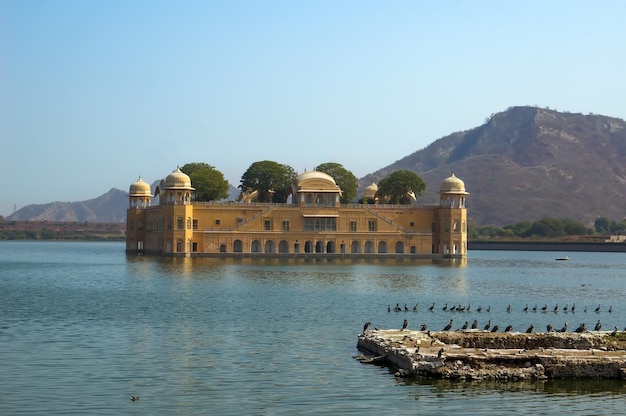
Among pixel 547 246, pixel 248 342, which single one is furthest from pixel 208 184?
pixel 248 342

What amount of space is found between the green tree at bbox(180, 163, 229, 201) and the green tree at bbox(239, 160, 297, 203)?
2.57 m

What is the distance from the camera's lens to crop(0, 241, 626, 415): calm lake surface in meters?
21.9

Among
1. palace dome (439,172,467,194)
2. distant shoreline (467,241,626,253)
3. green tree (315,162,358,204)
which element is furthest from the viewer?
distant shoreline (467,241,626,253)

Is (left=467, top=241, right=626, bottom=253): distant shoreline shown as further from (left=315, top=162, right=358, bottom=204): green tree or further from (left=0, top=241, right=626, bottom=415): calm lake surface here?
(left=0, top=241, right=626, bottom=415): calm lake surface

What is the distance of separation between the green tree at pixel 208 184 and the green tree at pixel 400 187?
55.6 feet

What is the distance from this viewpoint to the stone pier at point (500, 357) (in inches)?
958

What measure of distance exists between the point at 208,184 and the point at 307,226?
13945 millimetres

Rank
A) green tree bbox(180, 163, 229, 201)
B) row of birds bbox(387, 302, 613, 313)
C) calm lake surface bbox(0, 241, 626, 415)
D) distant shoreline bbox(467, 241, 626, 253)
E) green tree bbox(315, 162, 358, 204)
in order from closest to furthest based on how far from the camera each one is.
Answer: calm lake surface bbox(0, 241, 626, 415)
row of birds bbox(387, 302, 613, 313)
green tree bbox(180, 163, 229, 201)
green tree bbox(315, 162, 358, 204)
distant shoreline bbox(467, 241, 626, 253)

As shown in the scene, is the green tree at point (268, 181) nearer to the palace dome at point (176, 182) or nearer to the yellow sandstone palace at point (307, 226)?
the yellow sandstone palace at point (307, 226)

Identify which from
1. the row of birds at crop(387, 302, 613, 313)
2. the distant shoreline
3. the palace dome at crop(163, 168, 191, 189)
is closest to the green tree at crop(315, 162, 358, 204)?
the palace dome at crop(163, 168, 191, 189)

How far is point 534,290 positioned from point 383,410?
38.5 metres

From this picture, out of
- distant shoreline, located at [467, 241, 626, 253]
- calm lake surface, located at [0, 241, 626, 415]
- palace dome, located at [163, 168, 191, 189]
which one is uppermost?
palace dome, located at [163, 168, 191, 189]

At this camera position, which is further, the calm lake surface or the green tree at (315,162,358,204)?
the green tree at (315,162,358,204)

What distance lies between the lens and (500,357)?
2494 centimetres
